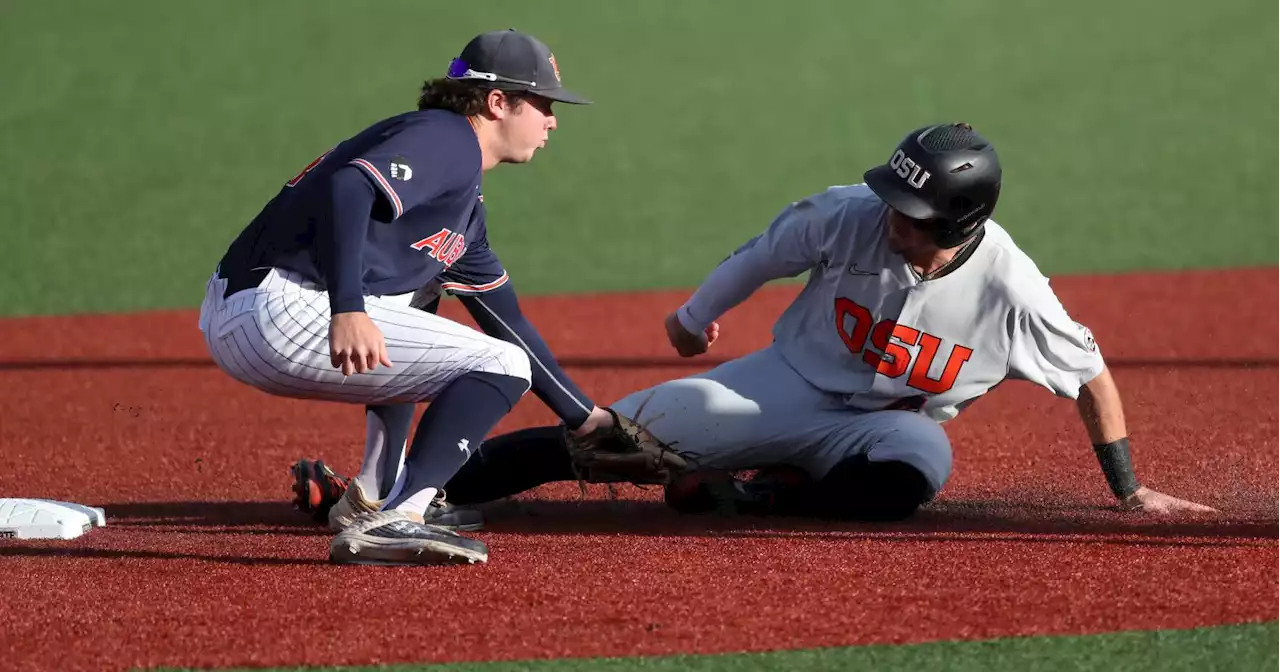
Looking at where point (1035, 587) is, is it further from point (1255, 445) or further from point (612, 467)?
point (1255, 445)

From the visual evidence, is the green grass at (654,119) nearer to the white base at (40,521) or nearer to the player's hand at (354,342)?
the white base at (40,521)

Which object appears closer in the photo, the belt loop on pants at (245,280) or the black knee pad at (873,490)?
the belt loop on pants at (245,280)

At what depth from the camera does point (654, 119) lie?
13.9m

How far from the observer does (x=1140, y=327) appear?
809cm

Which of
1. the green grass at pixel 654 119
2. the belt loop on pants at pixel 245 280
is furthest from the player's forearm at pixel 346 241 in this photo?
the green grass at pixel 654 119

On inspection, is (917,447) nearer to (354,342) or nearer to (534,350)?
(534,350)

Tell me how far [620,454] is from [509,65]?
119cm

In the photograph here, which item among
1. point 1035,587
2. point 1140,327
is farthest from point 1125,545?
point 1140,327

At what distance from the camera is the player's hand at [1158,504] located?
458 cm

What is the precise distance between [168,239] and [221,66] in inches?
181

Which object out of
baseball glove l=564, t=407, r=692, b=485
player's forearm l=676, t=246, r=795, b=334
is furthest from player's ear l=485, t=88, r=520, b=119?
baseball glove l=564, t=407, r=692, b=485

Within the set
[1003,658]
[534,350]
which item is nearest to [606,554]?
[534,350]

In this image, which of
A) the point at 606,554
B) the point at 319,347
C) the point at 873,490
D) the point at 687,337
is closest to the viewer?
the point at 319,347

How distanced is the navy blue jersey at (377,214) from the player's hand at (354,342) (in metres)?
0.03
